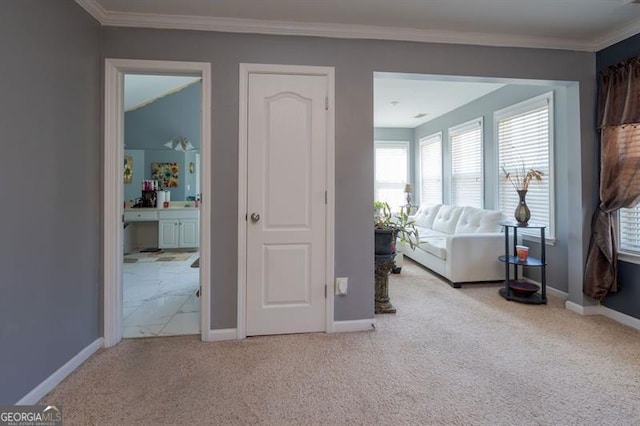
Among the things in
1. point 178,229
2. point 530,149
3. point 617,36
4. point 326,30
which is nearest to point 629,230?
point 530,149

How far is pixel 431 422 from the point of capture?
1.55 metres

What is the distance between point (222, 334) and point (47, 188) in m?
1.50

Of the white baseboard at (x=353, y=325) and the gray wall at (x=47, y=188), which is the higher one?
the gray wall at (x=47, y=188)

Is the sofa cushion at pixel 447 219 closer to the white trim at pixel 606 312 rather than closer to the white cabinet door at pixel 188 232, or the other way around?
the white trim at pixel 606 312

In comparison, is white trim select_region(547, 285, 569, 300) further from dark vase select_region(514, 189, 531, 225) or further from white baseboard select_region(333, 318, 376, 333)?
white baseboard select_region(333, 318, 376, 333)

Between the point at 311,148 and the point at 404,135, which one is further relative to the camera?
the point at 404,135

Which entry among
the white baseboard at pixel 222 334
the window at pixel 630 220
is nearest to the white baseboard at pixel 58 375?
the white baseboard at pixel 222 334

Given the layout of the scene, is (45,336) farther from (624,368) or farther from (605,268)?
(605,268)

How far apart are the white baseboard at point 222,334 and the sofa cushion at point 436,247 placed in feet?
8.82

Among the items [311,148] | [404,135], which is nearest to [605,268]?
[311,148]

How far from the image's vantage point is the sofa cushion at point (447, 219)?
4906 mm

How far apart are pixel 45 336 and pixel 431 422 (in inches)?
85.2

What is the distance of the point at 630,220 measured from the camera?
2.74 meters

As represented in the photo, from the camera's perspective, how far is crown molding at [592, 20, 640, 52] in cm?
256
